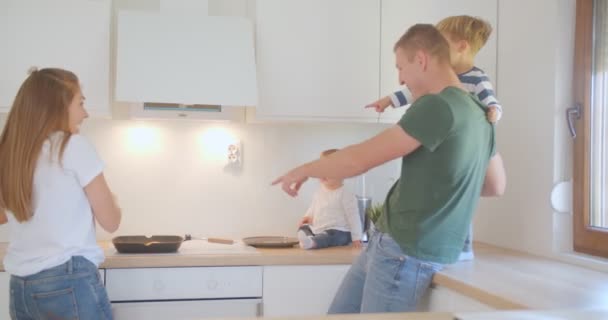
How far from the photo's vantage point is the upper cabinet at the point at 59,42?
2.49 m

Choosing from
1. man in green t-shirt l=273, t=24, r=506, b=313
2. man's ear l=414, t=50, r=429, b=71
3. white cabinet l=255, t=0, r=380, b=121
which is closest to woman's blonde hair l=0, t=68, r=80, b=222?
man in green t-shirt l=273, t=24, r=506, b=313

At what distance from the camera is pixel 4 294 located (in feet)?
7.44

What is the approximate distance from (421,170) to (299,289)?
3.22 feet

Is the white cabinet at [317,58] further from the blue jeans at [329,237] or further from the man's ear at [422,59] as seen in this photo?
the man's ear at [422,59]

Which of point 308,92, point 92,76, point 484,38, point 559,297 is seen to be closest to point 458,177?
point 559,297

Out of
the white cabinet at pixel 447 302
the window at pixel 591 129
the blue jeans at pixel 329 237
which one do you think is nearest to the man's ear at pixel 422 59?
the white cabinet at pixel 447 302

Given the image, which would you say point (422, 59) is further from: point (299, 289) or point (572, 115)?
point (299, 289)

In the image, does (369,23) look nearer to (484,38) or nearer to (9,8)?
(484,38)

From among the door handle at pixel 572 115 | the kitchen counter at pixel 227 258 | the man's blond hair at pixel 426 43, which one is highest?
the man's blond hair at pixel 426 43

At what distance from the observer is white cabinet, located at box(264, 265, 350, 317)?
8.09ft

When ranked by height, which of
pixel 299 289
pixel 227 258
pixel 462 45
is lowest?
pixel 299 289

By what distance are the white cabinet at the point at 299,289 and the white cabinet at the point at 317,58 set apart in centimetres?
66

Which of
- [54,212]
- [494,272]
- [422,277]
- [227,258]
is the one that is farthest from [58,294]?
[494,272]

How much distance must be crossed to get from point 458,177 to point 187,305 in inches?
48.1
